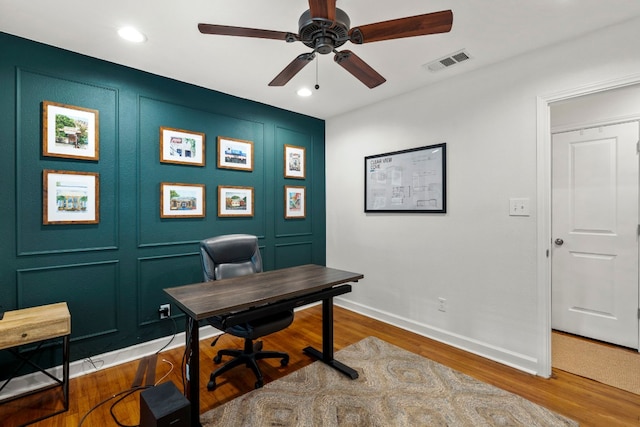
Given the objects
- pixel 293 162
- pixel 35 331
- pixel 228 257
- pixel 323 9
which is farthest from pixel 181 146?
pixel 323 9

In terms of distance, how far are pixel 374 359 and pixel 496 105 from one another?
2.41 m

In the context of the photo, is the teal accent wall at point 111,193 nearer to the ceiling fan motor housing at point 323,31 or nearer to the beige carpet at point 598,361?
the ceiling fan motor housing at point 323,31

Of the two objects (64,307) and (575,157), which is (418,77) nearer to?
(575,157)

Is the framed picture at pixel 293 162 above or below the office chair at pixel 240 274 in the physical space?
above

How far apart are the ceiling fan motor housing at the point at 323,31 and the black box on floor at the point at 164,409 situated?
6.59 feet

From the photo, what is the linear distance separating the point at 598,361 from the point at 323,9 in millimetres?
3350

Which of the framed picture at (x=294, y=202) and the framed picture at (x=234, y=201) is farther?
the framed picture at (x=294, y=202)

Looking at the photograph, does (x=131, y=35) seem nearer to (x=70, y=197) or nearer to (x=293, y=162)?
(x=70, y=197)

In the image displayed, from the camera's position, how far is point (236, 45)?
224cm

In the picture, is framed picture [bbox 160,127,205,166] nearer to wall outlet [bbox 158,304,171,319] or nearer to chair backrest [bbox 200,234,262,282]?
chair backrest [bbox 200,234,262,282]

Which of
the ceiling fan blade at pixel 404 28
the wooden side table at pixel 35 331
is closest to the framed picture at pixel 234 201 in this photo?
the wooden side table at pixel 35 331

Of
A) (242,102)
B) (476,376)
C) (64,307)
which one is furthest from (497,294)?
(64,307)

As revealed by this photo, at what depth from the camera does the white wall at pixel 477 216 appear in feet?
7.46

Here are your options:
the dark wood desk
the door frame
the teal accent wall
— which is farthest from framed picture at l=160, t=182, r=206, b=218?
the door frame
